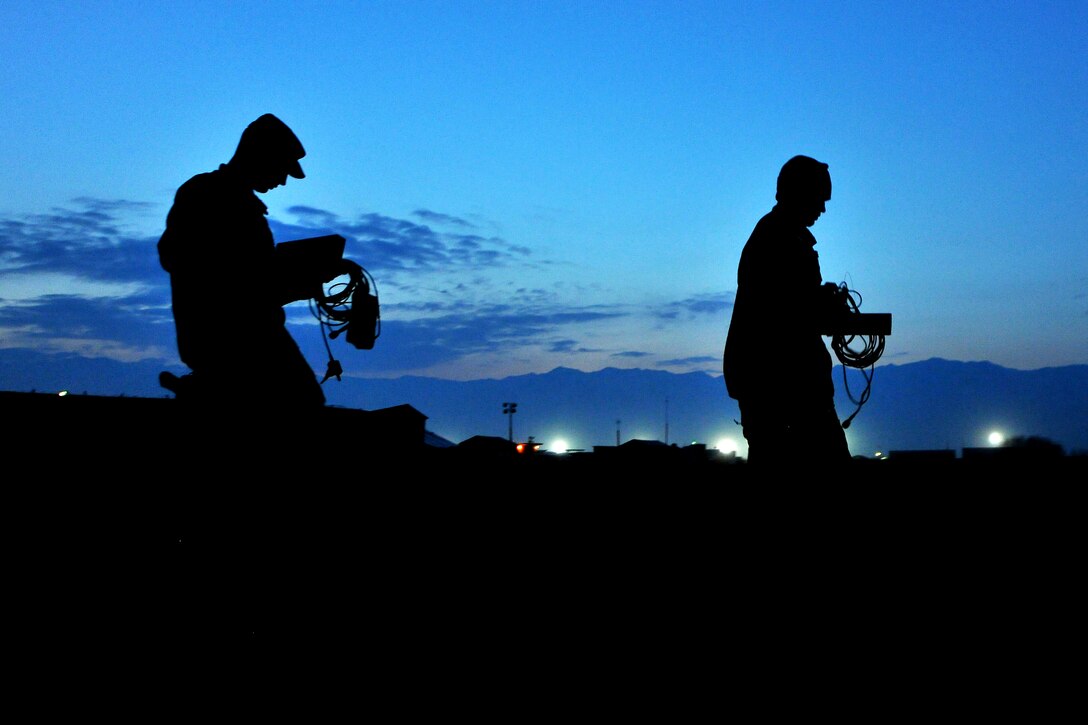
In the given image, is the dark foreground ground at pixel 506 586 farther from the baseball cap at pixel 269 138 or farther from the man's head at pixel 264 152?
the baseball cap at pixel 269 138

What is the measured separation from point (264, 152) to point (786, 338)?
3098 mm

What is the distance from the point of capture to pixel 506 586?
17.7 feet

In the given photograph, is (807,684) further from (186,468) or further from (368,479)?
(368,479)

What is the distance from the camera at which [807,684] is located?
3.83m

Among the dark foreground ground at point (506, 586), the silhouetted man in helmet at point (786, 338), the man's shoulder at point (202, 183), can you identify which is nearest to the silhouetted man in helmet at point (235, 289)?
the man's shoulder at point (202, 183)

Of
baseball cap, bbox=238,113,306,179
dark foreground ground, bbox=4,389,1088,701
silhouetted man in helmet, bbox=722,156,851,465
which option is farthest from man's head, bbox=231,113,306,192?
silhouetted man in helmet, bbox=722,156,851,465

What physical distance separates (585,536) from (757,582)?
1.92 meters

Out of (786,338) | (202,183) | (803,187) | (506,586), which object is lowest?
(506,586)

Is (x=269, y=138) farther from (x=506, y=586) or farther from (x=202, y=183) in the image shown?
(x=506, y=586)

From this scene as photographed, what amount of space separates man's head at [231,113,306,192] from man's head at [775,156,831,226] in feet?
9.81

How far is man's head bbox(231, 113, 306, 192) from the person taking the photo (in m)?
4.69

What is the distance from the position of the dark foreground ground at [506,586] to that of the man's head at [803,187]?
1.63 metres

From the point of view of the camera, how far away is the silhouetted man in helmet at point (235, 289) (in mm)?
4312

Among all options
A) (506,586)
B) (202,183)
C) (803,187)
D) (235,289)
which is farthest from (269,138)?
(803,187)
